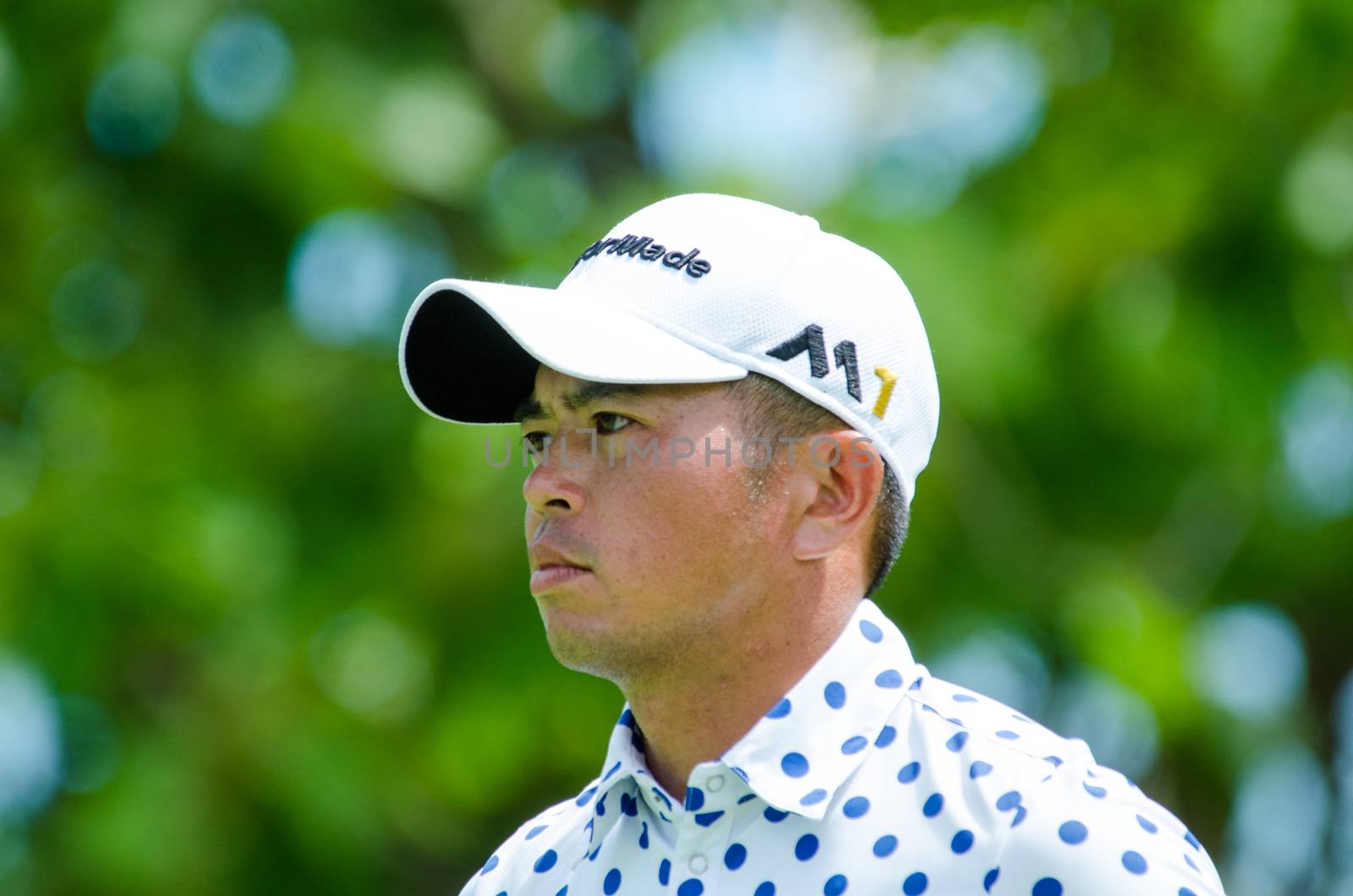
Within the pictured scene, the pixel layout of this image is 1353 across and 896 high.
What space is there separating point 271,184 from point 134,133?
78 cm

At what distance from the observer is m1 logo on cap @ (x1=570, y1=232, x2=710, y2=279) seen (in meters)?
2.78

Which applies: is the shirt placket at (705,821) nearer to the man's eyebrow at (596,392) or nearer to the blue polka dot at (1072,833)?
the blue polka dot at (1072,833)

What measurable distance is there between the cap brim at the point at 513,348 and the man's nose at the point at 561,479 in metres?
0.13

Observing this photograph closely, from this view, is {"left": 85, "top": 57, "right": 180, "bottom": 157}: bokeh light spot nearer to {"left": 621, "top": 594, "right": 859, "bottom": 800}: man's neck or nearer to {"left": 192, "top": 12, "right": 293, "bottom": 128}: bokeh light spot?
{"left": 192, "top": 12, "right": 293, "bottom": 128}: bokeh light spot

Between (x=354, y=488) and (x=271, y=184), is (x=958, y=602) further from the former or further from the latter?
(x=271, y=184)

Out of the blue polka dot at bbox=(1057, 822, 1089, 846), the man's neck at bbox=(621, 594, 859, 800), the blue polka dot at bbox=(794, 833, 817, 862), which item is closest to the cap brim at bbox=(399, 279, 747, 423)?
the man's neck at bbox=(621, 594, 859, 800)

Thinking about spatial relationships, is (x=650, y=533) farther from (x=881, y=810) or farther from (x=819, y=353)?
(x=881, y=810)

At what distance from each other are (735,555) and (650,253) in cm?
47

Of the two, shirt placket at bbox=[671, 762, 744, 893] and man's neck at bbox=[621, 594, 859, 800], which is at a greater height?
man's neck at bbox=[621, 594, 859, 800]

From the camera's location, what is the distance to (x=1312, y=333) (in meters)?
7.17

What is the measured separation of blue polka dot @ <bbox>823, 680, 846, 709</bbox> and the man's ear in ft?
0.78

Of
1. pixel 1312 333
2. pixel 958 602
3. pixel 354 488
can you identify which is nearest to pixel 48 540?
pixel 354 488

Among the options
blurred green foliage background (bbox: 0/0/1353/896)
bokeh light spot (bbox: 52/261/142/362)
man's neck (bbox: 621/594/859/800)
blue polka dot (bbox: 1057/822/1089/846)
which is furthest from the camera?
bokeh light spot (bbox: 52/261/142/362)

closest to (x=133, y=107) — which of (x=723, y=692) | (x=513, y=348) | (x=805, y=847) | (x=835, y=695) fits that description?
(x=513, y=348)
